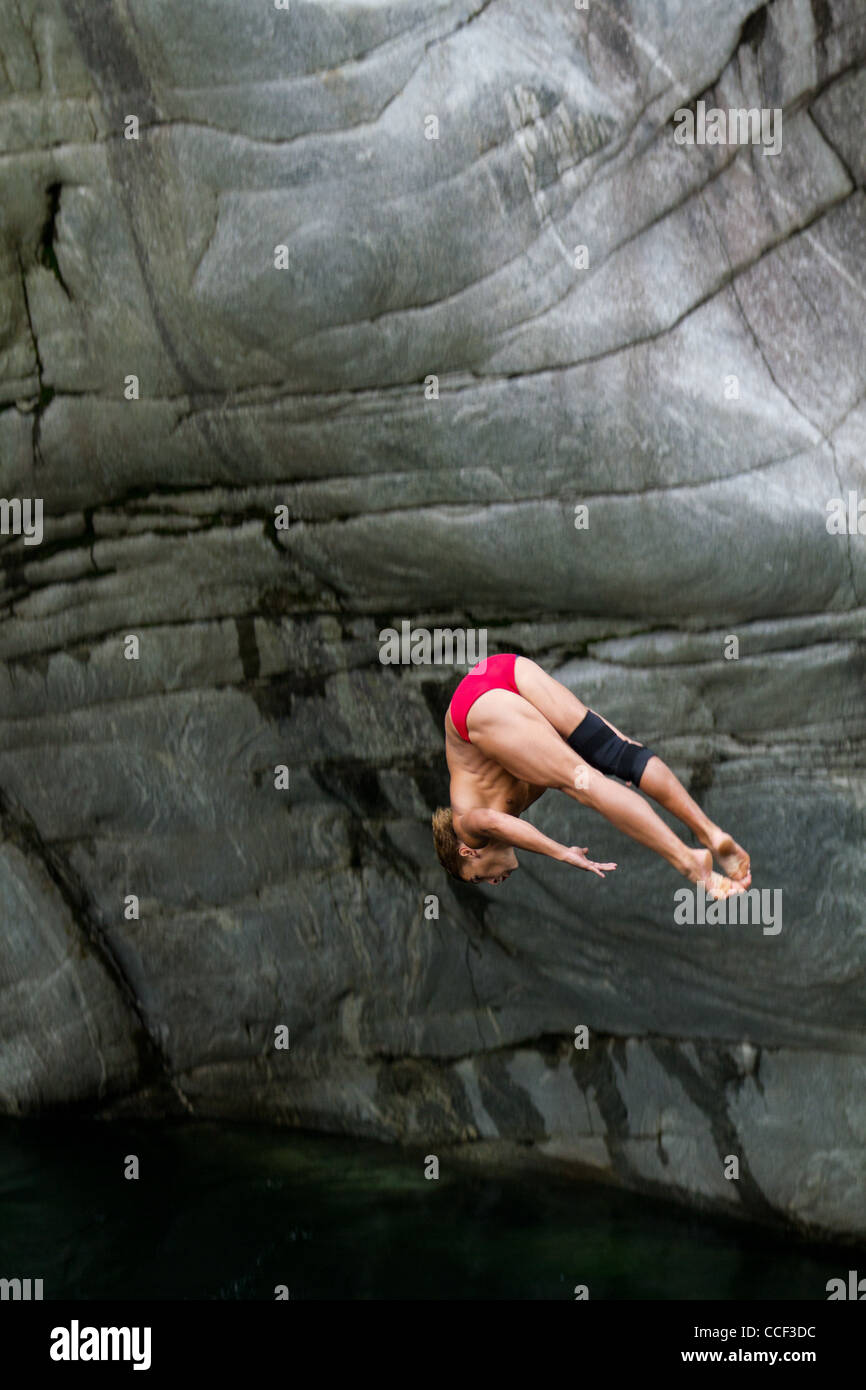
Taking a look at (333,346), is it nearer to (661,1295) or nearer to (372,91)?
(372,91)

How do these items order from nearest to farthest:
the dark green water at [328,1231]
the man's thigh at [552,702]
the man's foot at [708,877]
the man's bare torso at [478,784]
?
the man's foot at [708,877]
the man's thigh at [552,702]
the man's bare torso at [478,784]
the dark green water at [328,1231]

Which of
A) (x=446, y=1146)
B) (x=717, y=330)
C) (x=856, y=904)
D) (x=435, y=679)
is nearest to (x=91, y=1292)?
(x=446, y=1146)

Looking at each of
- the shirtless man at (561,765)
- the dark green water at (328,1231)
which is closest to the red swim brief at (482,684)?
the shirtless man at (561,765)

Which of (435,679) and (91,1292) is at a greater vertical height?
(435,679)

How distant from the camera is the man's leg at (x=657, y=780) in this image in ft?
15.2

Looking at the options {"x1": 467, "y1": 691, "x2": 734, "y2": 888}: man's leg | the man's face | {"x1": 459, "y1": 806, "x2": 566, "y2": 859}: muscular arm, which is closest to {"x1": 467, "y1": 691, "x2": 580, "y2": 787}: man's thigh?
{"x1": 467, "y1": 691, "x2": 734, "y2": 888}: man's leg

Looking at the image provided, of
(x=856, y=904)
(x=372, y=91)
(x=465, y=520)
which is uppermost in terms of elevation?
(x=372, y=91)

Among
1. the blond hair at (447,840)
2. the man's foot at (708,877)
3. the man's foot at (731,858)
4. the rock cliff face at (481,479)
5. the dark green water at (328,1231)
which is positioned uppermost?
the rock cliff face at (481,479)

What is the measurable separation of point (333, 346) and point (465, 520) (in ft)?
2.71

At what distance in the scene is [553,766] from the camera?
15.4ft

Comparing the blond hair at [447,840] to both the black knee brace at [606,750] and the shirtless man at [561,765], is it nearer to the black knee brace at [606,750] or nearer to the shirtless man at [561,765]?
the shirtless man at [561,765]

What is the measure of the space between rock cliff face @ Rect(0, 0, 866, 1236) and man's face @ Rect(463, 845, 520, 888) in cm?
61

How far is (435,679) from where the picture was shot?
6.19 metres

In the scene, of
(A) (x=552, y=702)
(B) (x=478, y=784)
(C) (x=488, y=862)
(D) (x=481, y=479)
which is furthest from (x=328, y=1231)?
(D) (x=481, y=479)
